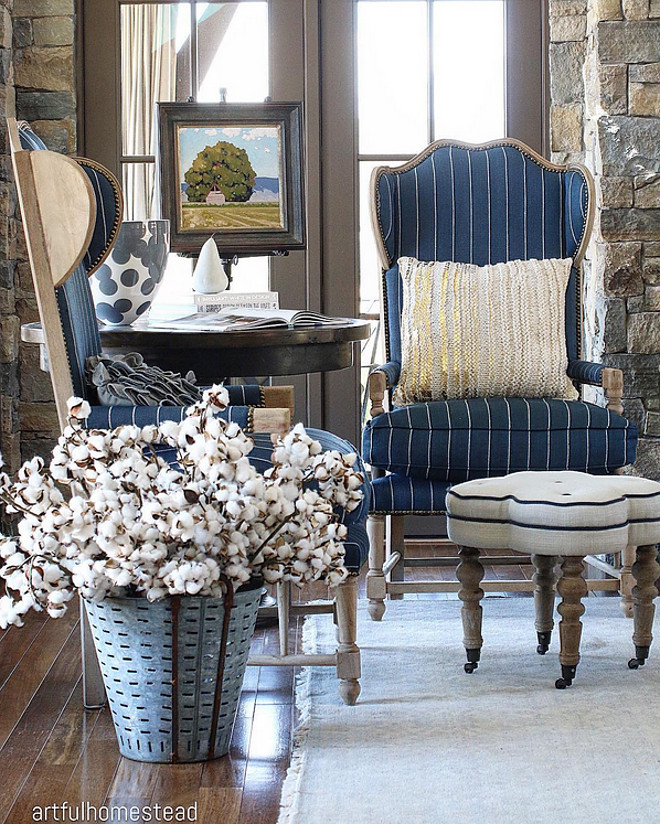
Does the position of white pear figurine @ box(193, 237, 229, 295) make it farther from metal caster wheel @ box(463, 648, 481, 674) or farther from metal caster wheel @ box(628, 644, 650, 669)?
metal caster wheel @ box(628, 644, 650, 669)

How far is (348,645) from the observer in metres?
2.33

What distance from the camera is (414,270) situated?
3264 mm

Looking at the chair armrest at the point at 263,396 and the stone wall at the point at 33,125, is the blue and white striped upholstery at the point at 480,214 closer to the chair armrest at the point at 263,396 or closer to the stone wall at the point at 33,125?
the chair armrest at the point at 263,396

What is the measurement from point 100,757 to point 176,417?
2.16 ft

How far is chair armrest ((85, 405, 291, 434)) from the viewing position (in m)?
2.18

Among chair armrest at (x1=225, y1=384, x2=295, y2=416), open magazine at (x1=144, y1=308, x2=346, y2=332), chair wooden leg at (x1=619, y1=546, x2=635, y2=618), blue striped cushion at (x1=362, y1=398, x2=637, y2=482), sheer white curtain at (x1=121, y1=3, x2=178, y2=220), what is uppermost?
sheer white curtain at (x1=121, y1=3, x2=178, y2=220)

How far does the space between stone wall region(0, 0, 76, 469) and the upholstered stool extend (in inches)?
66.7

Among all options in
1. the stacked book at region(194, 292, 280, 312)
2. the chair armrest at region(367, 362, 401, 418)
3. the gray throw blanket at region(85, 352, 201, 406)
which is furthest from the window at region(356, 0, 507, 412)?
the gray throw blanket at region(85, 352, 201, 406)

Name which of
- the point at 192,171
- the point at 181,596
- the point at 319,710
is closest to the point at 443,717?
the point at 319,710

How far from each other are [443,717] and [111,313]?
3.99ft

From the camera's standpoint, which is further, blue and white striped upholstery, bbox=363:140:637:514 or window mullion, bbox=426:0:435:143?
window mullion, bbox=426:0:435:143

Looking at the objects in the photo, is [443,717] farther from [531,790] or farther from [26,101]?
[26,101]

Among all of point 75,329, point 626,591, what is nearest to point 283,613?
point 75,329

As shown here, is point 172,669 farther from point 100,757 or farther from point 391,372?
point 391,372
